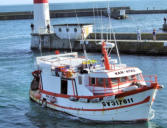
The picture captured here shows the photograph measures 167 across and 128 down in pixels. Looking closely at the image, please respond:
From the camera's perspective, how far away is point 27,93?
27891 millimetres

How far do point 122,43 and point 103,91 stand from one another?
24641 millimetres

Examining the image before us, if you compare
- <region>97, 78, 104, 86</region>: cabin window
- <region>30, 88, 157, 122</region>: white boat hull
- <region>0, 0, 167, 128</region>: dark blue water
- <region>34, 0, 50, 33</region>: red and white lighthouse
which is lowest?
<region>0, 0, 167, 128</region>: dark blue water

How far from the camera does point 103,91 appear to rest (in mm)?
20000

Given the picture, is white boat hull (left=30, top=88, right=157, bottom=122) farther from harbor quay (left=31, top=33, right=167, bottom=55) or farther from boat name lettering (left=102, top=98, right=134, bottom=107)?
harbor quay (left=31, top=33, right=167, bottom=55)

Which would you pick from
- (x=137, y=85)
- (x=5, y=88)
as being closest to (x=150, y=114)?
(x=137, y=85)

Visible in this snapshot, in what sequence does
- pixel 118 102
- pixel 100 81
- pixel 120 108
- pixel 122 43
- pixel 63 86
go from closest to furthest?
pixel 118 102 → pixel 120 108 → pixel 100 81 → pixel 63 86 → pixel 122 43

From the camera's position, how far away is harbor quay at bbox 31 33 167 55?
41.4 meters

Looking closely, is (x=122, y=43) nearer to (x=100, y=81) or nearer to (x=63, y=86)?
(x=63, y=86)

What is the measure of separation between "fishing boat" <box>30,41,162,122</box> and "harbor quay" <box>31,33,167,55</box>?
15.4 metres

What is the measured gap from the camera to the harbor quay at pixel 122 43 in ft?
136

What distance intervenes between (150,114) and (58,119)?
536 cm

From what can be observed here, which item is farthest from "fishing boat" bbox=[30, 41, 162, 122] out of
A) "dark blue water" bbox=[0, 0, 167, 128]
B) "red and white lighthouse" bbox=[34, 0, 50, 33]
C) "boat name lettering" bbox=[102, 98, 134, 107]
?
"red and white lighthouse" bbox=[34, 0, 50, 33]

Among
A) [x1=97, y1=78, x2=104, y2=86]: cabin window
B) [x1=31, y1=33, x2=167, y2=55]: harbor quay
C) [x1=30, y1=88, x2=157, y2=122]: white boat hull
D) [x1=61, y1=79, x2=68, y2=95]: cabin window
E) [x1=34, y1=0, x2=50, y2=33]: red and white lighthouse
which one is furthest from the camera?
[x1=34, y1=0, x2=50, y2=33]: red and white lighthouse

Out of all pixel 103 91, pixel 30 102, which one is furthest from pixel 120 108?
pixel 30 102
